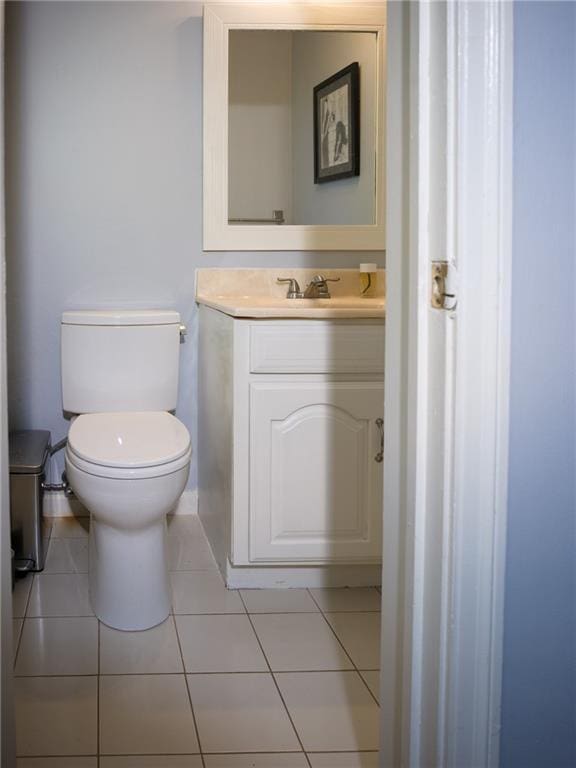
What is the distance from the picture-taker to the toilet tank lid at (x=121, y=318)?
304 cm

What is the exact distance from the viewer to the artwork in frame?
322cm

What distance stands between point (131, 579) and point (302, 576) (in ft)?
1.76

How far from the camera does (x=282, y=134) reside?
3221 mm

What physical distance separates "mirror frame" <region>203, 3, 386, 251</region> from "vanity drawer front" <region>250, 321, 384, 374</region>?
80 centimetres

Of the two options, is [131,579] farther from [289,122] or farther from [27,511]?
[289,122]

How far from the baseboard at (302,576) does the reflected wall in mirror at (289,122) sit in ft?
4.11

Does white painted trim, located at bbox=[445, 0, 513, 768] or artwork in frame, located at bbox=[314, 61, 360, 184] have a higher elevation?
artwork in frame, located at bbox=[314, 61, 360, 184]

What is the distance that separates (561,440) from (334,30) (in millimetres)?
2510

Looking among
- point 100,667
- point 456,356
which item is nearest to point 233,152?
point 100,667

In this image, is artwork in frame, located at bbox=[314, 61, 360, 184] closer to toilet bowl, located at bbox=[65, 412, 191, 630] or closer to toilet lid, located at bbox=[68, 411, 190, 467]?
toilet lid, located at bbox=[68, 411, 190, 467]

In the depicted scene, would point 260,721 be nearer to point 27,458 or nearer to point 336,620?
point 336,620

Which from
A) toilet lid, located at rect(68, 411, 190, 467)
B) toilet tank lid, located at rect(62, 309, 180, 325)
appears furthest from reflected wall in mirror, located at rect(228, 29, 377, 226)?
toilet lid, located at rect(68, 411, 190, 467)

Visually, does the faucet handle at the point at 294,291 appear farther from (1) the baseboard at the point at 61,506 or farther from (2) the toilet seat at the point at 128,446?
(1) the baseboard at the point at 61,506

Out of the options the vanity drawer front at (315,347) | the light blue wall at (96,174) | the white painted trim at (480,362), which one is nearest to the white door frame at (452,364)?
the white painted trim at (480,362)
